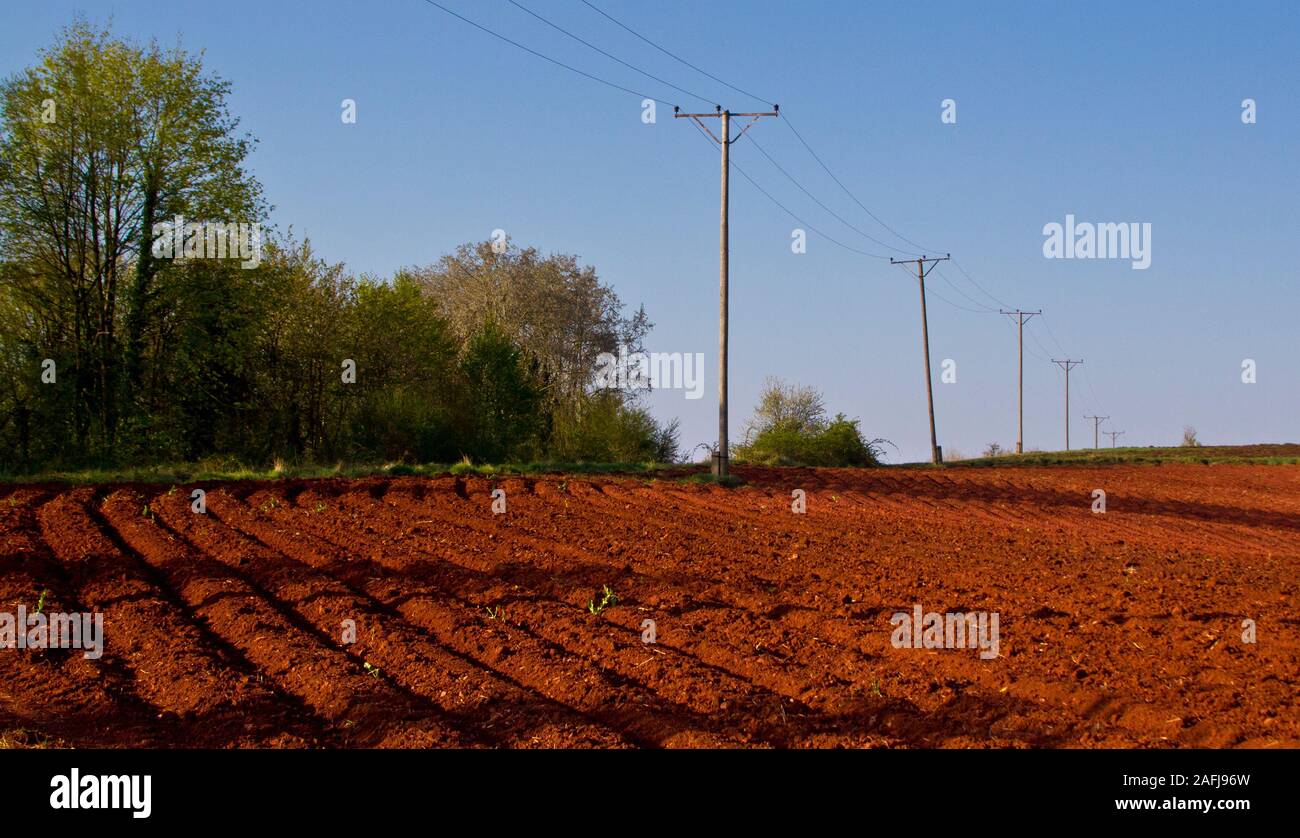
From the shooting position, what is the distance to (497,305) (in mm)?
54344

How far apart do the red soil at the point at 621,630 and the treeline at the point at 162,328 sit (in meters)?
12.4

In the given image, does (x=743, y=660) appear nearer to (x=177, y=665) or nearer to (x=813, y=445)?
(x=177, y=665)

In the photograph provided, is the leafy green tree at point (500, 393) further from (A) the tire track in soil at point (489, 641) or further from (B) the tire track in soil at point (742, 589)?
(A) the tire track in soil at point (489, 641)

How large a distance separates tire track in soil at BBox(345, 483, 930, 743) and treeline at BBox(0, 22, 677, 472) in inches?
804

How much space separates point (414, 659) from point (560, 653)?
110 centimetres

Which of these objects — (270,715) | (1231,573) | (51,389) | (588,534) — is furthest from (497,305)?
(270,715)

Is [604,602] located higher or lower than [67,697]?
higher

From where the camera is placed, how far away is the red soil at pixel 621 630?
617 cm

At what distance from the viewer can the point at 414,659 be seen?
25.3 ft

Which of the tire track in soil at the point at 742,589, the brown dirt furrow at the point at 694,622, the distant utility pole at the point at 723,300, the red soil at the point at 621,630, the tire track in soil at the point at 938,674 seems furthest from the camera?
the distant utility pole at the point at 723,300

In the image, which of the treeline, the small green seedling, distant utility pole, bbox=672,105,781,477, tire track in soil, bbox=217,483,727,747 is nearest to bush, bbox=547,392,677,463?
the treeline

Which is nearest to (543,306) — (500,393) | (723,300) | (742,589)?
(500,393)

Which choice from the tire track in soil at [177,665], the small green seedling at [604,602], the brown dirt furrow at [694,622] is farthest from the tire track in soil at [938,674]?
the tire track in soil at [177,665]
